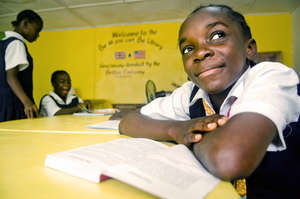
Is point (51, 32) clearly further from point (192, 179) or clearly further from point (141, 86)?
point (192, 179)

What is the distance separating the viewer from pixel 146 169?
27cm

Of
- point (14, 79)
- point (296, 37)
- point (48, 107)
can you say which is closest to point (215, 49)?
point (14, 79)

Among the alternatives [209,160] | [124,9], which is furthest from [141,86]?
[209,160]

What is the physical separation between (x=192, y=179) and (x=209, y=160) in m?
0.06

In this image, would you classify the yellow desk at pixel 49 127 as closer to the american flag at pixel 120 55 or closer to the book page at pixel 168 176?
the book page at pixel 168 176

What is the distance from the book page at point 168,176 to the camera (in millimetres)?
219

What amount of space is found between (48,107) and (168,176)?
2.04 meters

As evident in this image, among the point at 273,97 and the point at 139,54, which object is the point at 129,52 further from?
the point at 273,97

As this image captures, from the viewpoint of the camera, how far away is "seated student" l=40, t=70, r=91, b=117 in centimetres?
194

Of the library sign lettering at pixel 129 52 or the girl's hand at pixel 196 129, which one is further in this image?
the library sign lettering at pixel 129 52

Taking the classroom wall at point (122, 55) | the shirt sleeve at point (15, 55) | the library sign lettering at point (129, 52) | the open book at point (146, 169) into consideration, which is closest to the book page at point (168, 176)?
the open book at point (146, 169)

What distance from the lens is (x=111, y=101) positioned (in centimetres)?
344

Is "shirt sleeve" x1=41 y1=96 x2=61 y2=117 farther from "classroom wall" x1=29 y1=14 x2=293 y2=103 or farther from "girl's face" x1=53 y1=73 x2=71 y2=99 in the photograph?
"classroom wall" x1=29 y1=14 x2=293 y2=103

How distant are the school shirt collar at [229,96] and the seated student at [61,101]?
1.54 m
